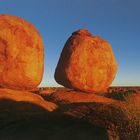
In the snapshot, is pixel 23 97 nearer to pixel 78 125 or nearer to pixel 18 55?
pixel 18 55

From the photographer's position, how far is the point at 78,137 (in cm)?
1315

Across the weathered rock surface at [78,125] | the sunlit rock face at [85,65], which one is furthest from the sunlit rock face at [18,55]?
the weathered rock surface at [78,125]

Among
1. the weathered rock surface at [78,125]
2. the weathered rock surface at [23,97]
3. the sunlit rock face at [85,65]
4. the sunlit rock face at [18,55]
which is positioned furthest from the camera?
the sunlit rock face at [85,65]

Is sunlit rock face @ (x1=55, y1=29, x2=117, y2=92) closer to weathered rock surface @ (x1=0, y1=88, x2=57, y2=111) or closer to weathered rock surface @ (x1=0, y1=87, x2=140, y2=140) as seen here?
weathered rock surface @ (x1=0, y1=88, x2=57, y2=111)

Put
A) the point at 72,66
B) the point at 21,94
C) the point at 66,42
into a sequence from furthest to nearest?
the point at 66,42 < the point at 72,66 < the point at 21,94

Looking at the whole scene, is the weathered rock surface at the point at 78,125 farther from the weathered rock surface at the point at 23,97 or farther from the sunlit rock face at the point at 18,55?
the sunlit rock face at the point at 18,55

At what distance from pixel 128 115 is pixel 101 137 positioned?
63.9 inches

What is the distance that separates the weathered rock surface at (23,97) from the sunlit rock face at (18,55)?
0.89 metres

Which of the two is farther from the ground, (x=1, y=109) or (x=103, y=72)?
(x=103, y=72)

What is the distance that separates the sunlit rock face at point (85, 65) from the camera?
27.3 m

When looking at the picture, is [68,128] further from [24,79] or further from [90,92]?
[90,92]

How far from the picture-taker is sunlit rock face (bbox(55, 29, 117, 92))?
27344 mm

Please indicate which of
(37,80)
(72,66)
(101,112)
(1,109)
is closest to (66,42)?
(72,66)

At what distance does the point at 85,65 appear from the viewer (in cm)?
2756
